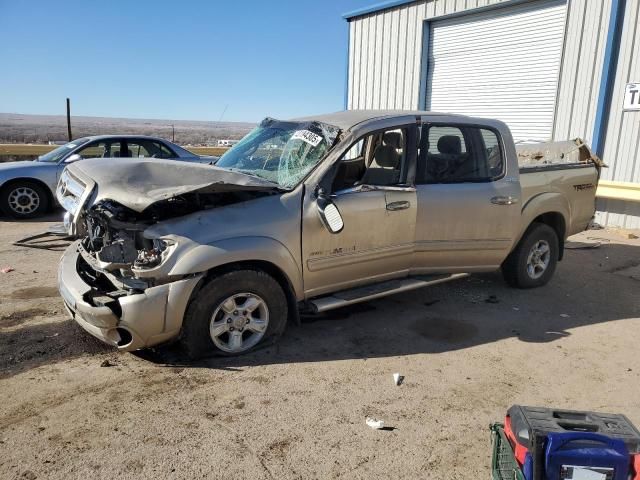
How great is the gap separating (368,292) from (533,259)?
253 cm

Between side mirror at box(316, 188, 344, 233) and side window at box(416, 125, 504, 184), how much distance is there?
1116mm

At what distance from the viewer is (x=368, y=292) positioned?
14.5 ft

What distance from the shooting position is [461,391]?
3.59 metres

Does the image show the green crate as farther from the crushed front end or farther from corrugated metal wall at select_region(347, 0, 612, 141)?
corrugated metal wall at select_region(347, 0, 612, 141)

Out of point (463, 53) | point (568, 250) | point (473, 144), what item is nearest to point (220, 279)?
point (473, 144)

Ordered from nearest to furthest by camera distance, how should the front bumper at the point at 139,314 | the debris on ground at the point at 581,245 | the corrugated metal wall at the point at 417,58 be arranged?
the front bumper at the point at 139,314, the debris on ground at the point at 581,245, the corrugated metal wall at the point at 417,58

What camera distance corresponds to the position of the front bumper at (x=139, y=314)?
11.3ft

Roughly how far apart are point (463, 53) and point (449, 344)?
9.69 m

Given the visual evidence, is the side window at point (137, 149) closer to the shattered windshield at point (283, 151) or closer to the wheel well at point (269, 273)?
the shattered windshield at point (283, 151)

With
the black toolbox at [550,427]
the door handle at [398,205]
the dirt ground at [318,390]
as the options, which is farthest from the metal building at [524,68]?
the black toolbox at [550,427]

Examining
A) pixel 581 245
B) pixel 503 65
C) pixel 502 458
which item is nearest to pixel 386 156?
pixel 502 458

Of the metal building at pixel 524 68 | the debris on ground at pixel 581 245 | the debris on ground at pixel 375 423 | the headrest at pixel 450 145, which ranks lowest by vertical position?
the debris on ground at pixel 375 423

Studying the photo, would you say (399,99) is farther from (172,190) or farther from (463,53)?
(172,190)

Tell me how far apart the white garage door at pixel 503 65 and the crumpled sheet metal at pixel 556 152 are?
3947 millimetres
